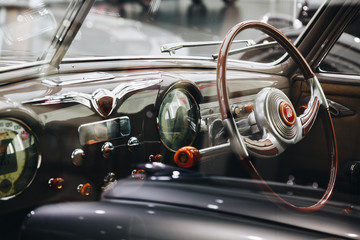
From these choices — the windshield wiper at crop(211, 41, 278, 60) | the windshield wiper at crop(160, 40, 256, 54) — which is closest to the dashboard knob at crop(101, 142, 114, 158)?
the windshield wiper at crop(160, 40, 256, 54)

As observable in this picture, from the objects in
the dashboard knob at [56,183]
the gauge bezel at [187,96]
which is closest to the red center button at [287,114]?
the gauge bezel at [187,96]

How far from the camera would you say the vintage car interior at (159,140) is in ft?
4.57

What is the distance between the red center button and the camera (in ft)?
4.97

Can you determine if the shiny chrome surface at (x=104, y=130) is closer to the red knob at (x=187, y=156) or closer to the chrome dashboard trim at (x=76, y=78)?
the chrome dashboard trim at (x=76, y=78)

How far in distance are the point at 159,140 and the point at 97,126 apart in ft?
0.95

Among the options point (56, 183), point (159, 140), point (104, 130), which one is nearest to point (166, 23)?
point (159, 140)

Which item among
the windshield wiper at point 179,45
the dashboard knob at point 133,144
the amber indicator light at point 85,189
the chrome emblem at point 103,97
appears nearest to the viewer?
the chrome emblem at point 103,97

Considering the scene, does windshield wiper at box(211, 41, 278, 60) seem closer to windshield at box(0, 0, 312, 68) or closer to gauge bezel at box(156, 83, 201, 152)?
windshield at box(0, 0, 312, 68)

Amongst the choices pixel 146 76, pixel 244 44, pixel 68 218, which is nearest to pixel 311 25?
pixel 244 44

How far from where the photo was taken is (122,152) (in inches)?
65.5

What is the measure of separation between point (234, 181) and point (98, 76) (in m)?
0.64

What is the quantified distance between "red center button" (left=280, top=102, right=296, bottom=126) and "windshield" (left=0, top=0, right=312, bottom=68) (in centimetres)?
42

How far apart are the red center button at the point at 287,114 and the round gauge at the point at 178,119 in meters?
0.43

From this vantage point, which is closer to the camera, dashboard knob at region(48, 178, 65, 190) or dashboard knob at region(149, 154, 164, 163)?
dashboard knob at region(48, 178, 65, 190)
